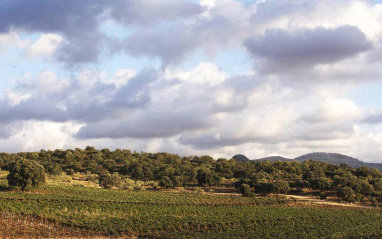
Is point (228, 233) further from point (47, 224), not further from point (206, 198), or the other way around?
point (206, 198)

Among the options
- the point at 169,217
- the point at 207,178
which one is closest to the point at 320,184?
the point at 207,178

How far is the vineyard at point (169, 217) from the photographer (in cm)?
4859

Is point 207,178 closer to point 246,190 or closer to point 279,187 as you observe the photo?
point 246,190

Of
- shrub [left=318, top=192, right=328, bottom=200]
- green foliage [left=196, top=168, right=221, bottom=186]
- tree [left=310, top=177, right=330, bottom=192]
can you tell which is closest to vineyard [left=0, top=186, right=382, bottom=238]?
shrub [left=318, top=192, right=328, bottom=200]

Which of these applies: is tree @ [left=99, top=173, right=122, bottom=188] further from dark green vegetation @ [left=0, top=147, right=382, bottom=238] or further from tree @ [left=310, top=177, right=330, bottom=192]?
tree @ [left=310, top=177, right=330, bottom=192]

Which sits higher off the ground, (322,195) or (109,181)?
(109,181)

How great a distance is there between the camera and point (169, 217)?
195ft

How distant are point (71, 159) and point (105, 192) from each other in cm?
7276

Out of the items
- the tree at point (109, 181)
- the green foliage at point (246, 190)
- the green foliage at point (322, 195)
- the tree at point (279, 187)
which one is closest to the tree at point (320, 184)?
the green foliage at point (322, 195)

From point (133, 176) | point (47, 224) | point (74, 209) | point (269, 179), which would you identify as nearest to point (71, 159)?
point (133, 176)

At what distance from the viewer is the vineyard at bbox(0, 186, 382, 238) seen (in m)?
48.6

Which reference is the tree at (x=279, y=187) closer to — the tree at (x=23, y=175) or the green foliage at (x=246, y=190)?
the green foliage at (x=246, y=190)

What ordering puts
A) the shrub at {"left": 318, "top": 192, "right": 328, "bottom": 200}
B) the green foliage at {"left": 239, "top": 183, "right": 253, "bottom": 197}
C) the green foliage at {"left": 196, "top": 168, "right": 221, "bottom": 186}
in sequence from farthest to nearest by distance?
1. the green foliage at {"left": 196, "top": 168, "right": 221, "bottom": 186}
2. the shrub at {"left": 318, "top": 192, "right": 328, "bottom": 200}
3. the green foliage at {"left": 239, "top": 183, "right": 253, "bottom": 197}

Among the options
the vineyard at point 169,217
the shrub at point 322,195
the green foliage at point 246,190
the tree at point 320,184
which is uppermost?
the tree at point 320,184
